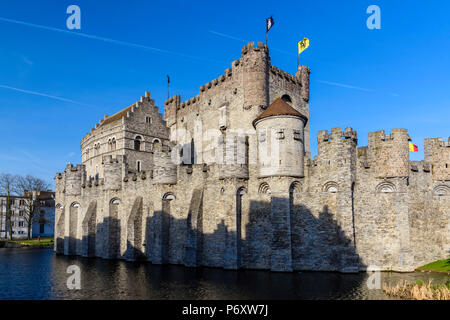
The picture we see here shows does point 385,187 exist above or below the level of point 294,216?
above

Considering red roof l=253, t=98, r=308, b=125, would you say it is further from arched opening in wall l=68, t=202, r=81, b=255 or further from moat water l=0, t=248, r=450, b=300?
arched opening in wall l=68, t=202, r=81, b=255

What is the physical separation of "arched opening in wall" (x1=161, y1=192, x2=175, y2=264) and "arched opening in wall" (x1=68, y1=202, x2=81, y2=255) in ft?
52.5

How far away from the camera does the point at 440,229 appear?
25828 millimetres

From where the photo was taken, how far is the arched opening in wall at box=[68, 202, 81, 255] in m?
40.7

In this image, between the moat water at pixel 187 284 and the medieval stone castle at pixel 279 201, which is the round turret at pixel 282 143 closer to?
the medieval stone castle at pixel 279 201

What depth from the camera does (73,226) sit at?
136 feet

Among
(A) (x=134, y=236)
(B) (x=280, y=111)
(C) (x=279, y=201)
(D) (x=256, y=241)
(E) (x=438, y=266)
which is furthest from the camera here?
(A) (x=134, y=236)

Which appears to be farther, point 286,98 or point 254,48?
point 286,98

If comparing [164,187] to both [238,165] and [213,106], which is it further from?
[213,106]

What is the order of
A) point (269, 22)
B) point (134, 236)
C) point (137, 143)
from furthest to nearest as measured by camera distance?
point (137, 143)
point (269, 22)
point (134, 236)

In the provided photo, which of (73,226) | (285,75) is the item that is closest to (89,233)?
(73,226)

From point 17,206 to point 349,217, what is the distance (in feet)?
238

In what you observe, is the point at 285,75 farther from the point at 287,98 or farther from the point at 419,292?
the point at 419,292

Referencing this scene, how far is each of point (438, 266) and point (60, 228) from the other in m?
41.1
